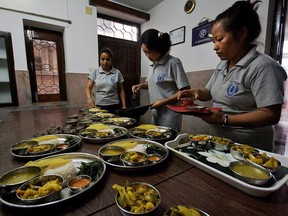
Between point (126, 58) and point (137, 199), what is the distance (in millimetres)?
4294

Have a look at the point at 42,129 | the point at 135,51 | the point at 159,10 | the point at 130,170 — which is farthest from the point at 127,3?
the point at 130,170

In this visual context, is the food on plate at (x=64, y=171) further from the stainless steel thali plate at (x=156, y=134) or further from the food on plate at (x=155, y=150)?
the stainless steel thali plate at (x=156, y=134)

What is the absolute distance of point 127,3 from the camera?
3766 mm

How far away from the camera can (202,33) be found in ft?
9.72

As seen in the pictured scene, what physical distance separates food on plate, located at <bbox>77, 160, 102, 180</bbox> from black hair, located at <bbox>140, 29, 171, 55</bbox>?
126 centimetres

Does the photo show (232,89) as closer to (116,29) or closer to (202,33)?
(202,33)

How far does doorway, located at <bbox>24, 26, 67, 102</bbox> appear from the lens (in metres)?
3.06

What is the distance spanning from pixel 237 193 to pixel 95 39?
3.71 metres

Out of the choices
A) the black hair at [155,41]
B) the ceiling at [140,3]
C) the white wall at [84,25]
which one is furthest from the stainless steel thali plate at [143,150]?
the ceiling at [140,3]

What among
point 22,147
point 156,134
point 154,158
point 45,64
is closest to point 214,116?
point 156,134

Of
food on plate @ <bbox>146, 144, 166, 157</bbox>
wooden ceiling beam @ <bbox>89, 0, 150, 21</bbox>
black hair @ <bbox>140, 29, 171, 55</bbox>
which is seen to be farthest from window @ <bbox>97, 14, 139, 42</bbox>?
food on plate @ <bbox>146, 144, 166, 157</bbox>

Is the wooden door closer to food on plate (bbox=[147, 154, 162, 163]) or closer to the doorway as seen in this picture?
the doorway

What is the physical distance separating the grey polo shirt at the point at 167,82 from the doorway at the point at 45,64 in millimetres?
2451

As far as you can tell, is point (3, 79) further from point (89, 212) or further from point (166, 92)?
point (89, 212)
